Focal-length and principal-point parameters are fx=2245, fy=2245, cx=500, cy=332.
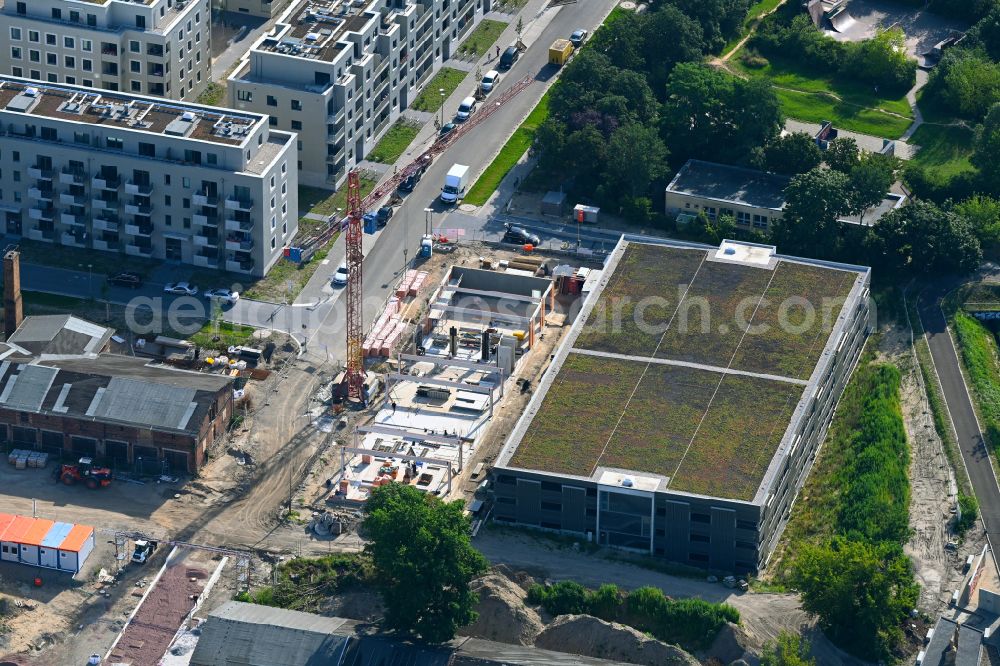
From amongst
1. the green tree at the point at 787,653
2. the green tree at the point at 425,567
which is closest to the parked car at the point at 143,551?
the green tree at the point at 425,567

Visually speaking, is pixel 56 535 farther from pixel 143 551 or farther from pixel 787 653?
pixel 787 653

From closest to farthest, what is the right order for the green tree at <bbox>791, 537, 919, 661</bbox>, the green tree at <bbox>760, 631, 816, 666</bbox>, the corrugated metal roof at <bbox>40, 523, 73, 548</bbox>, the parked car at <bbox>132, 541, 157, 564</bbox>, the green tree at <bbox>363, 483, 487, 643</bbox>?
the green tree at <bbox>760, 631, 816, 666</bbox> < the green tree at <bbox>363, 483, 487, 643</bbox> < the green tree at <bbox>791, 537, 919, 661</bbox> < the corrugated metal roof at <bbox>40, 523, 73, 548</bbox> < the parked car at <bbox>132, 541, 157, 564</bbox>

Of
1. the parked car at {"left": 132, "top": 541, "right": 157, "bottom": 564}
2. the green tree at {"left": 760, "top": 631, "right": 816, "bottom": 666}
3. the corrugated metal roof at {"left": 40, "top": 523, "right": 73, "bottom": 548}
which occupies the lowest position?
the parked car at {"left": 132, "top": 541, "right": 157, "bottom": 564}

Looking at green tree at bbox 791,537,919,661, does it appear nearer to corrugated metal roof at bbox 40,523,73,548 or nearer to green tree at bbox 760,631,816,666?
green tree at bbox 760,631,816,666

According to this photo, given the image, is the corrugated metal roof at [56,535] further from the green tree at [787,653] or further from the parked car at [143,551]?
the green tree at [787,653]

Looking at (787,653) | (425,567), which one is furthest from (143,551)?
(787,653)

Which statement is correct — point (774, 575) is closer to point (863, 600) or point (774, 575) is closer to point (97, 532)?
point (863, 600)

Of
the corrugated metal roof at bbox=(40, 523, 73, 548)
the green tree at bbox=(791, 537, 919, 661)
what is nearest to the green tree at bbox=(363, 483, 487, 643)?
the corrugated metal roof at bbox=(40, 523, 73, 548)
